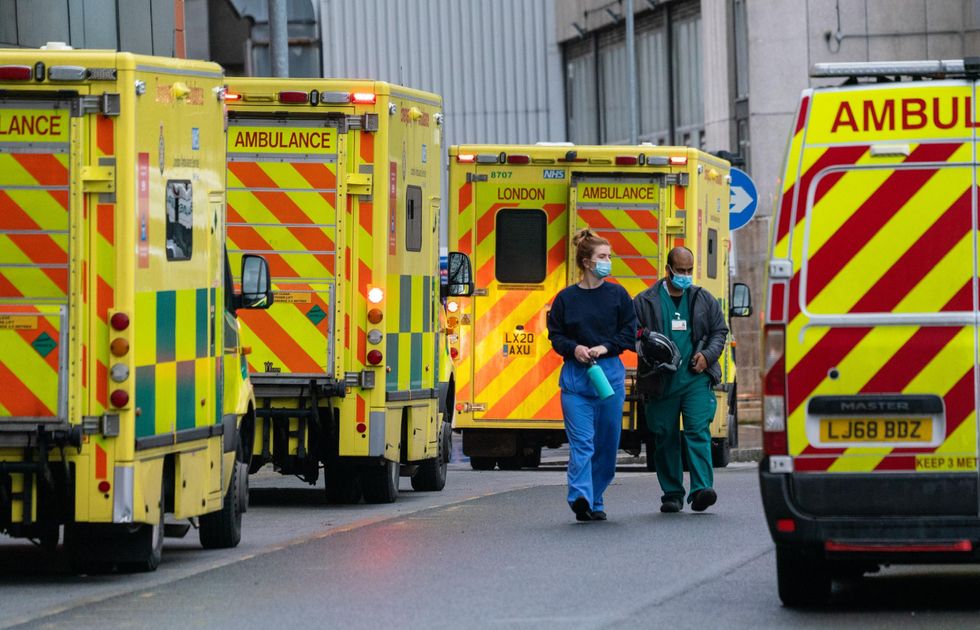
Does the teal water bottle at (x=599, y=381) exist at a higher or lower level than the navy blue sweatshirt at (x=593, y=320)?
lower

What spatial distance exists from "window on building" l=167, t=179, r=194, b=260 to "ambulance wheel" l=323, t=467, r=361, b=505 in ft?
17.1

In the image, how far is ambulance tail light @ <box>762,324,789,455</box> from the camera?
9.51m

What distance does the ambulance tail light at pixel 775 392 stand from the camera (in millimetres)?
9508

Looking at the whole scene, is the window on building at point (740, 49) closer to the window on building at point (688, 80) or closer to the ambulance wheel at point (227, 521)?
the window on building at point (688, 80)

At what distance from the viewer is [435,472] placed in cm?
1848

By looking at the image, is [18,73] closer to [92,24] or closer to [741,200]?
[741,200]

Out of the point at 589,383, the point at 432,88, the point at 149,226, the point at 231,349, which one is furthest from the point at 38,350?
the point at 432,88

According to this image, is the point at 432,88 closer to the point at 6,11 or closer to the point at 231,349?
the point at 6,11

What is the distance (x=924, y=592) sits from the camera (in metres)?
10.6

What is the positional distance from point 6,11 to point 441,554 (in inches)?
555

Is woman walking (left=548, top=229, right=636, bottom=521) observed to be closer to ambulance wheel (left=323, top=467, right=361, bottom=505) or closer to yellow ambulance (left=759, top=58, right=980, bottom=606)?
ambulance wheel (left=323, top=467, right=361, bottom=505)

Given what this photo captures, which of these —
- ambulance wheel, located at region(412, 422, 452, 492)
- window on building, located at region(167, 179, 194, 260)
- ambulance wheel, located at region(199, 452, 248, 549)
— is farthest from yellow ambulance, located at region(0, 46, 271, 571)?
ambulance wheel, located at region(412, 422, 452, 492)

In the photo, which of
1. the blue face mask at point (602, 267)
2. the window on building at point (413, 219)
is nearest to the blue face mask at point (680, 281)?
the blue face mask at point (602, 267)

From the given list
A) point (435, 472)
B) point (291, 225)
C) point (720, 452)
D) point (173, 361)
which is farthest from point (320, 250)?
point (720, 452)
